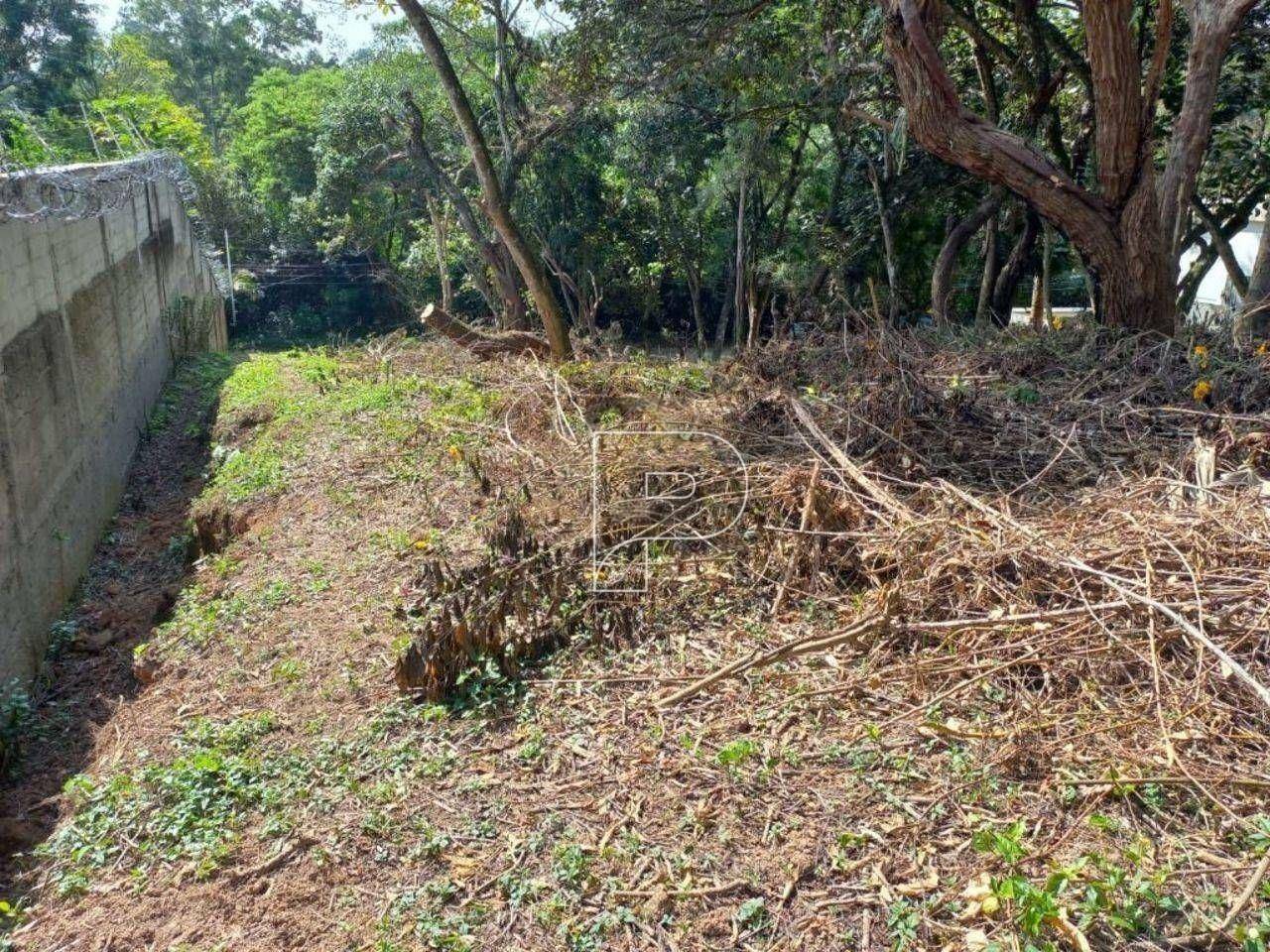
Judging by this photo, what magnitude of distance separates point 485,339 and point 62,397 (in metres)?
4.14

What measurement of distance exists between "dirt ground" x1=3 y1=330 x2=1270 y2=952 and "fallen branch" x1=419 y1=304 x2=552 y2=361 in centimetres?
347

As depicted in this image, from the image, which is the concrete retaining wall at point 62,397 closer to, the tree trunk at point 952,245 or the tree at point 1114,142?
the tree at point 1114,142

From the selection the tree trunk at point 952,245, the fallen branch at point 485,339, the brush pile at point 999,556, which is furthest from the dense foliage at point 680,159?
the brush pile at point 999,556

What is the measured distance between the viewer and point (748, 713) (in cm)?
369

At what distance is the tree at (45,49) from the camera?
72.8ft

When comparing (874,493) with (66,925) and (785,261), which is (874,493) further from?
(785,261)

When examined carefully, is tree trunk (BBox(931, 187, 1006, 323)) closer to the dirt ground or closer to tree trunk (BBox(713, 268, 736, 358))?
the dirt ground

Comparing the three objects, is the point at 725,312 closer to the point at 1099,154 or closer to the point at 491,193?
the point at 491,193

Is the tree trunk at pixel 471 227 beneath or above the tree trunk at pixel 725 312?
above

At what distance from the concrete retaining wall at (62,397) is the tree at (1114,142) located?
5.93m

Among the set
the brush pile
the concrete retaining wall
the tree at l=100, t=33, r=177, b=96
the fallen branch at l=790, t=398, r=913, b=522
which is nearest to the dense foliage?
the concrete retaining wall

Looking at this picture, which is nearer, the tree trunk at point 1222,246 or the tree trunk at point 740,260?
the tree trunk at point 1222,246

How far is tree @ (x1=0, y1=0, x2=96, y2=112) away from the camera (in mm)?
22203

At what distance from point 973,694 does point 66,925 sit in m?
3.16
